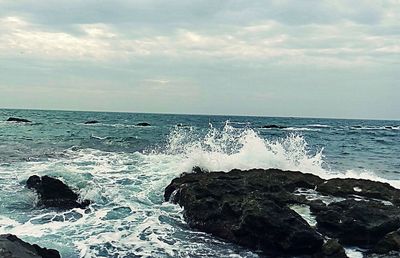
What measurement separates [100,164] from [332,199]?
11.2 m

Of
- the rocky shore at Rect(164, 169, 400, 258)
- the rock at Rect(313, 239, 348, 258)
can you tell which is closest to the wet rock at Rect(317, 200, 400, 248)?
the rocky shore at Rect(164, 169, 400, 258)

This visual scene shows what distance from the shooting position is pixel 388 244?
8.62 m

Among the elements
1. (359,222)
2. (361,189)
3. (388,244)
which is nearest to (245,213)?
(359,222)

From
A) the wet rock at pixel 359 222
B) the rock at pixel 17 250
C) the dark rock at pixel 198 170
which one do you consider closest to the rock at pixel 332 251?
the wet rock at pixel 359 222

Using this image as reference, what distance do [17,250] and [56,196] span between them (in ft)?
19.2

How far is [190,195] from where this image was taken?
11719 millimetres

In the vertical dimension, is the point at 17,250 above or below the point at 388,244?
above

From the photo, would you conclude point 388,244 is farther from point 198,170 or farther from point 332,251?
point 198,170

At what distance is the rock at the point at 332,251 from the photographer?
839 centimetres

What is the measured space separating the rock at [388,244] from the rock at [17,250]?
6.38 m

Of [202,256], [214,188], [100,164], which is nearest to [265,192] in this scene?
[214,188]

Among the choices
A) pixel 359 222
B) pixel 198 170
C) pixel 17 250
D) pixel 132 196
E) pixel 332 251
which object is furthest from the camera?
pixel 198 170

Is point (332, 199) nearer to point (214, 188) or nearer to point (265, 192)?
point (265, 192)

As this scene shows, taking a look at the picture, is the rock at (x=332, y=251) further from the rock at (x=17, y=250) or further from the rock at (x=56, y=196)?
the rock at (x=56, y=196)
